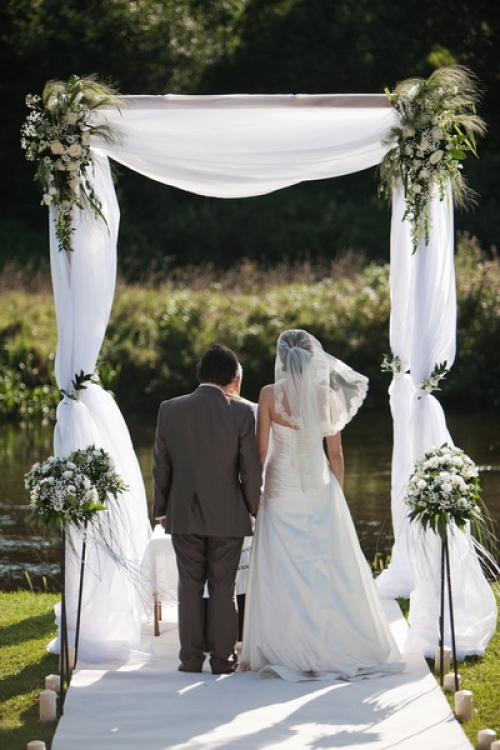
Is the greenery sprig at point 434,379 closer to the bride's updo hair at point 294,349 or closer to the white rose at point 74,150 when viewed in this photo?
the bride's updo hair at point 294,349

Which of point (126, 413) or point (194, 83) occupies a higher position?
point (194, 83)

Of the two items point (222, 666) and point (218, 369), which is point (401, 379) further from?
point (222, 666)

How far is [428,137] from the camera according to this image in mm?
6531

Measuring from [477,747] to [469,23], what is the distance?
104ft

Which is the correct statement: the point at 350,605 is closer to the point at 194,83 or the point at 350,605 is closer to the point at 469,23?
the point at 194,83

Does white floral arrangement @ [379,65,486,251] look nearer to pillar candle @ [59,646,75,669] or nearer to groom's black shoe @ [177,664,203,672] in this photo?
groom's black shoe @ [177,664,203,672]

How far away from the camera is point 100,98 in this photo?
658 centimetres

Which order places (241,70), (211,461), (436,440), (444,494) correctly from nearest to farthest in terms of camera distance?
(444,494) → (211,461) → (436,440) → (241,70)

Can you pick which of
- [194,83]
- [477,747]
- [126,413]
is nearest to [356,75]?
[194,83]

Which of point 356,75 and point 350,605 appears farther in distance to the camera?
point 356,75

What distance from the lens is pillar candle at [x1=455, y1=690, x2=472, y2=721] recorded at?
17.4ft

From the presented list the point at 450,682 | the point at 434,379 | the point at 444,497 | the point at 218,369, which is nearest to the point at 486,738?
the point at 450,682

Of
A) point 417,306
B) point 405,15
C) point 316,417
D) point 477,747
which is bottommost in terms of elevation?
point 477,747

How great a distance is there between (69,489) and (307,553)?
50.3 inches
